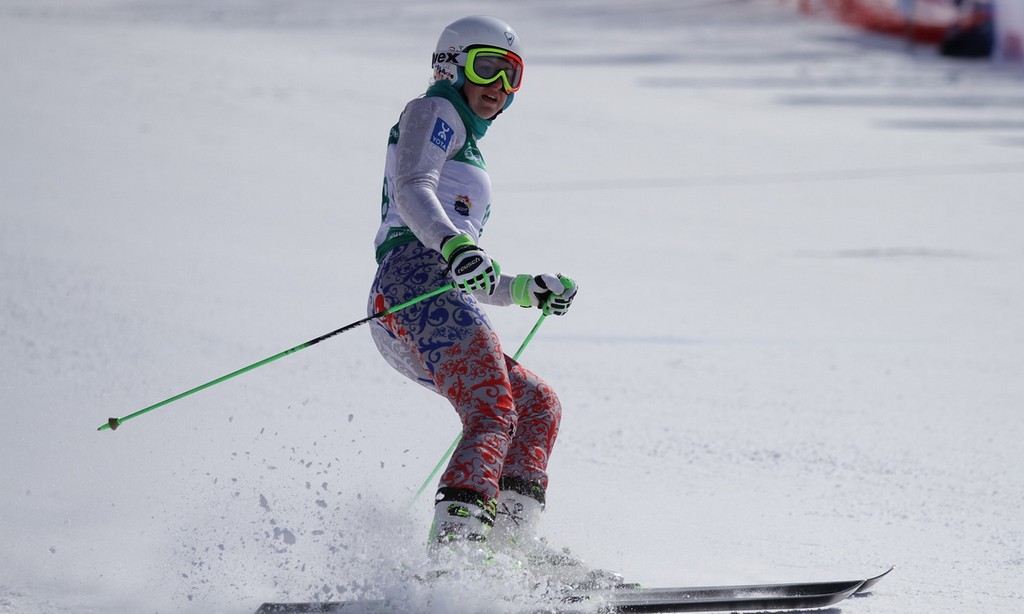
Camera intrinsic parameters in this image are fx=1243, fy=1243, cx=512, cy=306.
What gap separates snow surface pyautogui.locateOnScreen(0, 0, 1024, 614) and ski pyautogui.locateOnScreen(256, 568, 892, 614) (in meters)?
0.11

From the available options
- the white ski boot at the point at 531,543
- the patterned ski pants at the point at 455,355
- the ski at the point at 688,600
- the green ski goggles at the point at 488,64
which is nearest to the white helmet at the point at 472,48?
the green ski goggles at the point at 488,64

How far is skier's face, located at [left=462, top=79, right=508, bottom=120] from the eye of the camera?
3537mm

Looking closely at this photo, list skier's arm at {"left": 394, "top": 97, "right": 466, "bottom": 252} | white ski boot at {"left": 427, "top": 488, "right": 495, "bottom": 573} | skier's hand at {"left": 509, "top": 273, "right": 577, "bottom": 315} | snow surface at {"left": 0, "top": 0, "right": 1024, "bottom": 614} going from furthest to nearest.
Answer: snow surface at {"left": 0, "top": 0, "right": 1024, "bottom": 614}
skier's hand at {"left": 509, "top": 273, "right": 577, "bottom": 315}
skier's arm at {"left": 394, "top": 97, "right": 466, "bottom": 252}
white ski boot at {"left": 427, "top": 488, "right": 495, "bottom": 573}

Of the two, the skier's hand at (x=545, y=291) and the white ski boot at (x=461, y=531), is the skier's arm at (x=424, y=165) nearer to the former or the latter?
the skier's hand at (x=545, y=291)

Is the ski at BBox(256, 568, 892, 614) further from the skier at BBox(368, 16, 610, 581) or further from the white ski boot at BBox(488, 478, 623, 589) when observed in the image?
the skier at BBox(368, 16, 610, 581)

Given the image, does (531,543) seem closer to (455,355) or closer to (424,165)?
(455,355)

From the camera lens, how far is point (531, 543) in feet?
11.8

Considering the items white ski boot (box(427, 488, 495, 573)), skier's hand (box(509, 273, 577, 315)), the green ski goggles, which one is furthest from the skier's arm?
white ski boot (box(427, 488, 495, 573))

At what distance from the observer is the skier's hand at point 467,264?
3.17 metres

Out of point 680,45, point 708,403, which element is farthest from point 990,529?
point 680,45

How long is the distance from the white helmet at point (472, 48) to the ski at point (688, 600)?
146cm

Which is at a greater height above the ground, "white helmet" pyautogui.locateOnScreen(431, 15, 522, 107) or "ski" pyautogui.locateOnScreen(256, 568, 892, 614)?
"white helmet" pyautogui.locateOnScreen(431, 15, 522, 107)

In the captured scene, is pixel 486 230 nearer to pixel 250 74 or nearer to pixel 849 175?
pixel 849 175

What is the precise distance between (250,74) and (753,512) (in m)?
13.6
